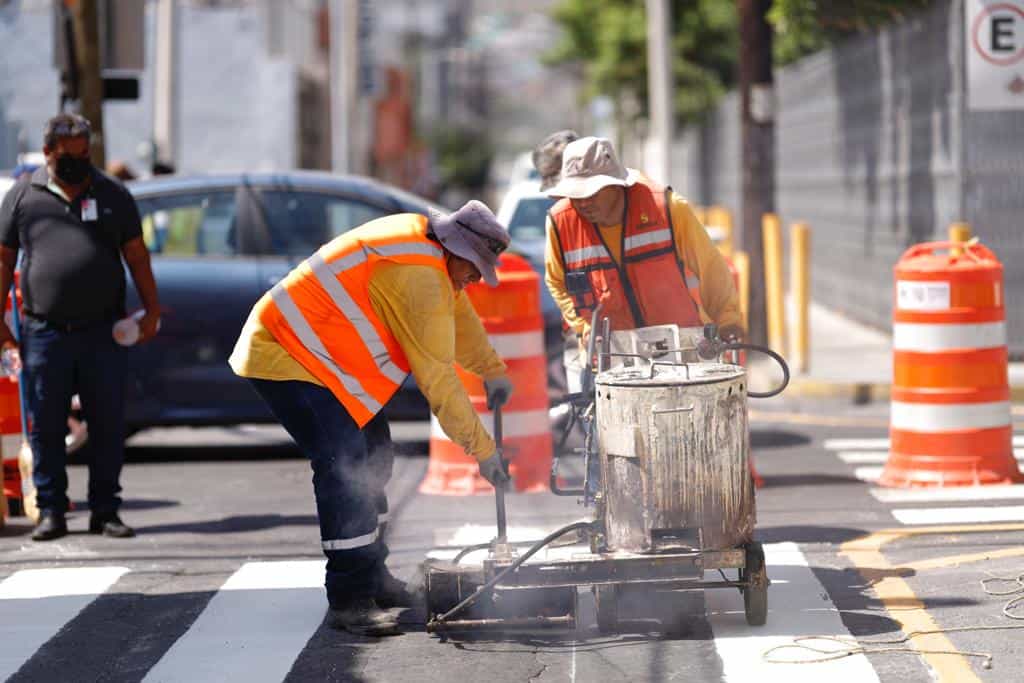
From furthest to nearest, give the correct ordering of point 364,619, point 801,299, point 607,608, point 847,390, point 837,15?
point 837,15
point 801,299
point 847,390
point 364,619
point 607,608

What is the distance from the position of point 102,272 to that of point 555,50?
1339 inches

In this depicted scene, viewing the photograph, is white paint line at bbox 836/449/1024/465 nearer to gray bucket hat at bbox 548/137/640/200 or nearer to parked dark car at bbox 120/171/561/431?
parked dark car at bbox 120/171/561/431

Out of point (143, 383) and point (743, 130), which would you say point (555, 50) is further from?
point (143, 383)

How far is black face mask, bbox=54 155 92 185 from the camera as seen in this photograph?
9.01 metres

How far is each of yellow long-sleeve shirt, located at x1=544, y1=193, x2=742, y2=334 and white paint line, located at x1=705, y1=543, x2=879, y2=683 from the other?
1094mm

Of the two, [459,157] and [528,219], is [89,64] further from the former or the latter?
[459,157]

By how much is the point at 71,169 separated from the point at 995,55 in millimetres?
6538

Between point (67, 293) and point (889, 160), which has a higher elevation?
point (889, 160)

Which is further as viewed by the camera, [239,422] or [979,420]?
[239,422]

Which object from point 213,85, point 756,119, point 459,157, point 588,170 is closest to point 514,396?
point 588,170

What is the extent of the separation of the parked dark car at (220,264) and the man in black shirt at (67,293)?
199 cm

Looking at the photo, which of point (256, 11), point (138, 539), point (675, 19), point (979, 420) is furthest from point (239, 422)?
point (256, 11)

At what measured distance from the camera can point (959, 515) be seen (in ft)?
29.2

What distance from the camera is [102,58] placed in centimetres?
1497
